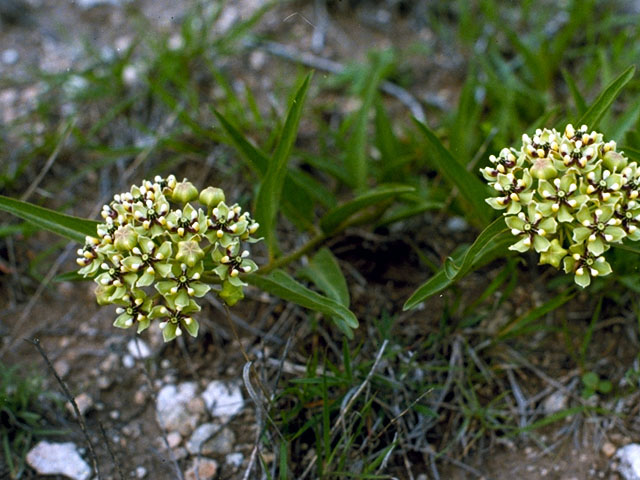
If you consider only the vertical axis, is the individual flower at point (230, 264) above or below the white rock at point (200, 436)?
above

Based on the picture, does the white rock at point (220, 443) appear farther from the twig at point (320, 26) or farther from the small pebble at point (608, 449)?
the twig at point (320, 26)

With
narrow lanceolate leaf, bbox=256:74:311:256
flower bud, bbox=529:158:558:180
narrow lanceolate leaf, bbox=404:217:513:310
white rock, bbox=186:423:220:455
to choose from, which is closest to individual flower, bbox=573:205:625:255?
flower bud, bbox=529:158:558:180

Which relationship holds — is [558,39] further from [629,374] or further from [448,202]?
[629,374]

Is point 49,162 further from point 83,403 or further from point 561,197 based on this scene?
point 561,197

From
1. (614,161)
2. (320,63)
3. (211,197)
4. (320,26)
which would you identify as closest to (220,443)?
(211,197)

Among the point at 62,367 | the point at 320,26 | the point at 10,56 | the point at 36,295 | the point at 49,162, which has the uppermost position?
the point at 10,56

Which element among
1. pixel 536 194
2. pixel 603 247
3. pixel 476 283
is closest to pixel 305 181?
pixel 476 283

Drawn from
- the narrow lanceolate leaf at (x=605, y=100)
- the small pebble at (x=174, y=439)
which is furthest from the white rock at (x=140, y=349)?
the narrow lanceolate leaf at (x=605, y=100)
